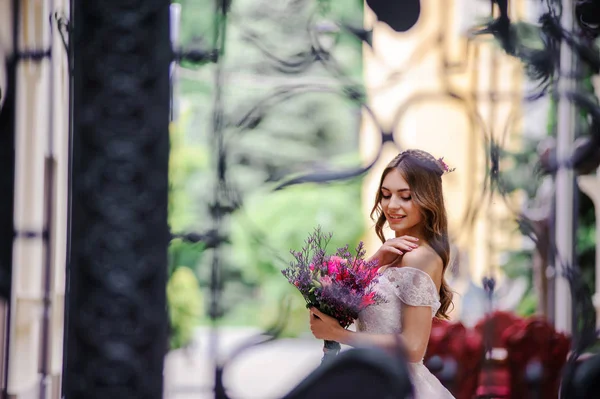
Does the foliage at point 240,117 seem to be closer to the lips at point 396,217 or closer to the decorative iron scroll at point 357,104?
the decorative iron scroll at point 357,104

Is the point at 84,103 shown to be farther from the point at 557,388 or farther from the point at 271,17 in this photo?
the point at 557,388

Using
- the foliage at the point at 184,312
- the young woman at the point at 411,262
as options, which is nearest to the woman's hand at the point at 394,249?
the young woman at the point at 411,262

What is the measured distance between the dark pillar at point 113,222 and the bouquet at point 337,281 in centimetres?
42

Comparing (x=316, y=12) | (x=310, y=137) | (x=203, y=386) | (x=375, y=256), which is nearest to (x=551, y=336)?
(x=375, y=256)

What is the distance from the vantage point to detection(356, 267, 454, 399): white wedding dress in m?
1.84

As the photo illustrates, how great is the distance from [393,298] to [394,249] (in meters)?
0.14

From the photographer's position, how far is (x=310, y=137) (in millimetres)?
3967

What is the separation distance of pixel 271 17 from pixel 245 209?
61cm

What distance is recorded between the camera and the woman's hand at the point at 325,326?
5.85ft

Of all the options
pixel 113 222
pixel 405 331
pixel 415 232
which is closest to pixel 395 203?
pixel 415 232

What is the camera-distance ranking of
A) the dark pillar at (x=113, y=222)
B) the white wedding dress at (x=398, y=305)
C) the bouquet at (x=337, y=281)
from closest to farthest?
1. the dark pillar at (x=113, y=222)
2. the bouquet at (x=337, y=281)
3. the white wedding dress at (x=398, y=305)

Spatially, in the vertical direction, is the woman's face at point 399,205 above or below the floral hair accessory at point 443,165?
below

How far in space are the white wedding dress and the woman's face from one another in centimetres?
13

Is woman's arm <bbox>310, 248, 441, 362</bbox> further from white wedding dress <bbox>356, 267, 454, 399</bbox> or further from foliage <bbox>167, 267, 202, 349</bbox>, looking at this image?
foliage <bbox>167, 267, 202, 349</bbox>
